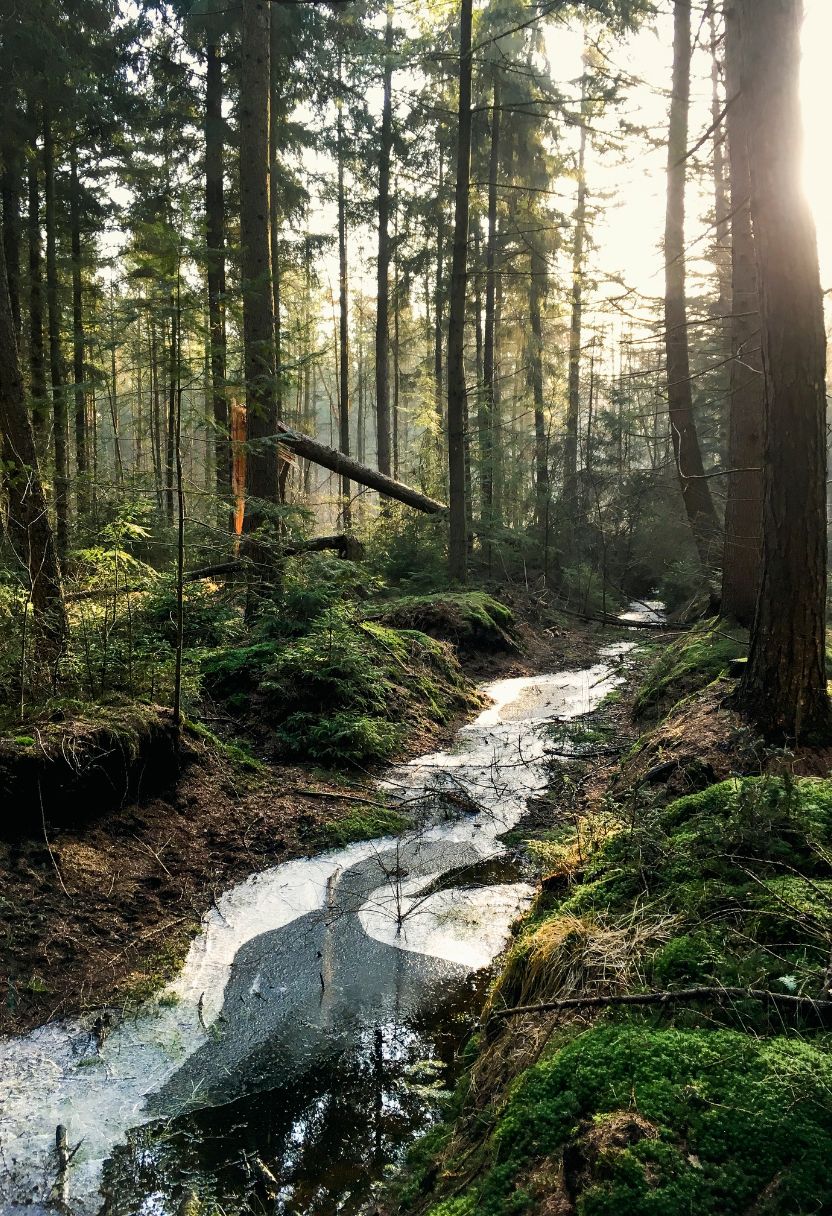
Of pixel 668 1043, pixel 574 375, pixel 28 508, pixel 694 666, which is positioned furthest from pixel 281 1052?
pixel 574 375

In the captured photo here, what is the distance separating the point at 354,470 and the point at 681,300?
22.8 feet

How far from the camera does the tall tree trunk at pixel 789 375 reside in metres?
4.52

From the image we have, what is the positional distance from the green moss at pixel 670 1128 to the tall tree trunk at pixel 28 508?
4511 millimetres

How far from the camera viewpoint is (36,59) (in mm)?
11727

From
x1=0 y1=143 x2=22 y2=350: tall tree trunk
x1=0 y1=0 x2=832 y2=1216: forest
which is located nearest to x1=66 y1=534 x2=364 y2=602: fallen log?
x1=0 y1=0 x2=832 y2=1216: forest

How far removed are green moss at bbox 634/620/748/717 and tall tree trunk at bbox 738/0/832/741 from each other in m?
1.83

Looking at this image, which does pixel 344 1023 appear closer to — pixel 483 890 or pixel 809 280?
pixel 483 890

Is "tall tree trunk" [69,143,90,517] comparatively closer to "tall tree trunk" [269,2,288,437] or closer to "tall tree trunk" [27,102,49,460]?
"tall tree trunk" [27,102,49,460]

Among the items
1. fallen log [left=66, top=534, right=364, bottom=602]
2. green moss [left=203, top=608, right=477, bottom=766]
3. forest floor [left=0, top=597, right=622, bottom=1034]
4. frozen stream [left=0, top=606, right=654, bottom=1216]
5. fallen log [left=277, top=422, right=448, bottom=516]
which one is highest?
fallen log [left=277, top=422, right=448, bottom=516]

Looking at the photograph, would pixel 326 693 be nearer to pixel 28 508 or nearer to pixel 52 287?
pixel 28 508

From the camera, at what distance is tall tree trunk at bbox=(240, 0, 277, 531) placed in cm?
953

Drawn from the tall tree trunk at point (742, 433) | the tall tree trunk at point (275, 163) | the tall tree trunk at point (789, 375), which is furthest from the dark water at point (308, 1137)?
the tall tree trunk at point (275, 163)

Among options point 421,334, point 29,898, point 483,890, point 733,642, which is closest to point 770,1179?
point 483,890

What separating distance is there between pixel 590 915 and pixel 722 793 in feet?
3.74
